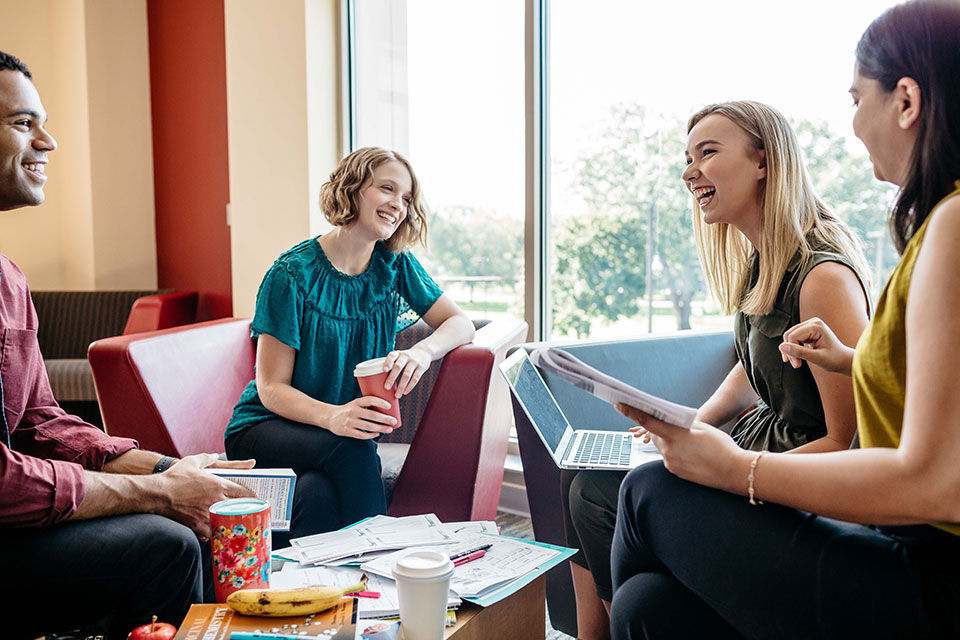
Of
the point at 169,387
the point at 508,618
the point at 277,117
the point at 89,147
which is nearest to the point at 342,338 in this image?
the point at 169,387

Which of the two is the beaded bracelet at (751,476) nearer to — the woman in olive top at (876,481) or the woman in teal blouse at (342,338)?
the woman in olive top at (876,481)

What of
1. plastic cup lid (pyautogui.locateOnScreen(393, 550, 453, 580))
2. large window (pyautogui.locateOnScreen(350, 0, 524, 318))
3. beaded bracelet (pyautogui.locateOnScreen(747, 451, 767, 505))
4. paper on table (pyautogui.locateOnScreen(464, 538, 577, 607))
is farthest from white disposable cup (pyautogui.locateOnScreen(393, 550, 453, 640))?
large window (pyautogui.locateOnScreen(350, 0, 524, 318))

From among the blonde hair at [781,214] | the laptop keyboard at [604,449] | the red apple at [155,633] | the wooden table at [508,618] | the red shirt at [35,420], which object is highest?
the blonde hair at [781,214]

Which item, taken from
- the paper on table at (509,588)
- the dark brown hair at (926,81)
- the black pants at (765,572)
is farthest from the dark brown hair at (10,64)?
the dark brown hair at (926,81)

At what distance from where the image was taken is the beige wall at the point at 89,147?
4145 mm

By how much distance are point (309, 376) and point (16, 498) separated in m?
0.96

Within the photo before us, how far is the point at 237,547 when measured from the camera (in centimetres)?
123

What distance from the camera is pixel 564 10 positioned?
10.2 feet

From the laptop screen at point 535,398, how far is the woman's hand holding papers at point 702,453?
74 centimetres

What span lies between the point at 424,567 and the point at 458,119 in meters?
2.65

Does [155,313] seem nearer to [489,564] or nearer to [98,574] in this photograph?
[98,574]

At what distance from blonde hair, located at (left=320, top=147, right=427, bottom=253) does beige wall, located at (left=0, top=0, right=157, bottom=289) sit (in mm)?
2436

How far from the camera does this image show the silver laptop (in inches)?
64.7

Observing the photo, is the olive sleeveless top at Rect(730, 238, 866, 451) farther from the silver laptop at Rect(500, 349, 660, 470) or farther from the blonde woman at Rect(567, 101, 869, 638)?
the silver laptop at Rect(500, 349, 660, 470)
